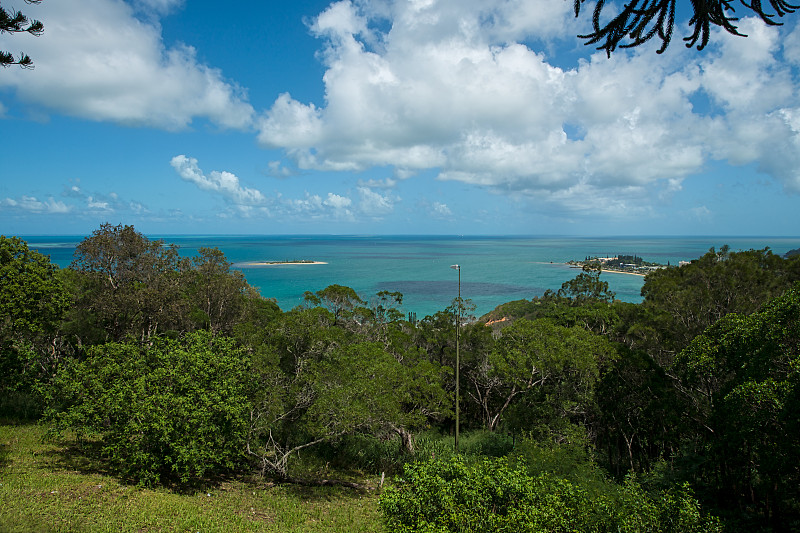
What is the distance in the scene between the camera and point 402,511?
7.27m

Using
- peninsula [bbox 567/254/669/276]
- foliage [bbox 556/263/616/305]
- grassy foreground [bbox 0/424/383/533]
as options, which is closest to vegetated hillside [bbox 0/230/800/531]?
grassy foreground [bbox 0/424/383/533]

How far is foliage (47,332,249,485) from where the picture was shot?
452 inches

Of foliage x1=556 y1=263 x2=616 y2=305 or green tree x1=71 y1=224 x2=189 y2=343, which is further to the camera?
foliage x1=556 y1=263 x2=616 y2=305

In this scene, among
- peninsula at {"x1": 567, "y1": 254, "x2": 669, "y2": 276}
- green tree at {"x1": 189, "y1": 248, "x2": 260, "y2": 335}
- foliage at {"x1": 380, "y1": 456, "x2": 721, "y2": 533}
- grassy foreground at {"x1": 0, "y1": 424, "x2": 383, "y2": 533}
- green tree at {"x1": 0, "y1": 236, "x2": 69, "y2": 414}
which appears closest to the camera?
foliage at {"x1": 380, "y1": 456, "x2": 721, "y2": 533}

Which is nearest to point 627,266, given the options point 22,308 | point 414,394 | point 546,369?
point 546,369

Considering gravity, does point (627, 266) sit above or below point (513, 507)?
below

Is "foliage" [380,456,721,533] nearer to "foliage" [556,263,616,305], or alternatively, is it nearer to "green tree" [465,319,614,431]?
"green tree" [465,319,614,431]

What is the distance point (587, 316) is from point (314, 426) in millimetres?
19088

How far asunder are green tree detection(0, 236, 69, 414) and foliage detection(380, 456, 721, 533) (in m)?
16.5

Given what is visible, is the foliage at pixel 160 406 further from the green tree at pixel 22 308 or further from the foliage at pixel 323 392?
the green tree at pixel 22 308

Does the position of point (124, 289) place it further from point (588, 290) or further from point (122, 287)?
point (588, 290)

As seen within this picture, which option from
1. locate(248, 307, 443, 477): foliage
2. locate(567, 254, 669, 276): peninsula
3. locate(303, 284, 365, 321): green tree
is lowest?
locate(567, 254, 669, 276): peninsula

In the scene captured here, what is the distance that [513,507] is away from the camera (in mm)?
7207

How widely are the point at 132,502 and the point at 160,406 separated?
231 centimetres
